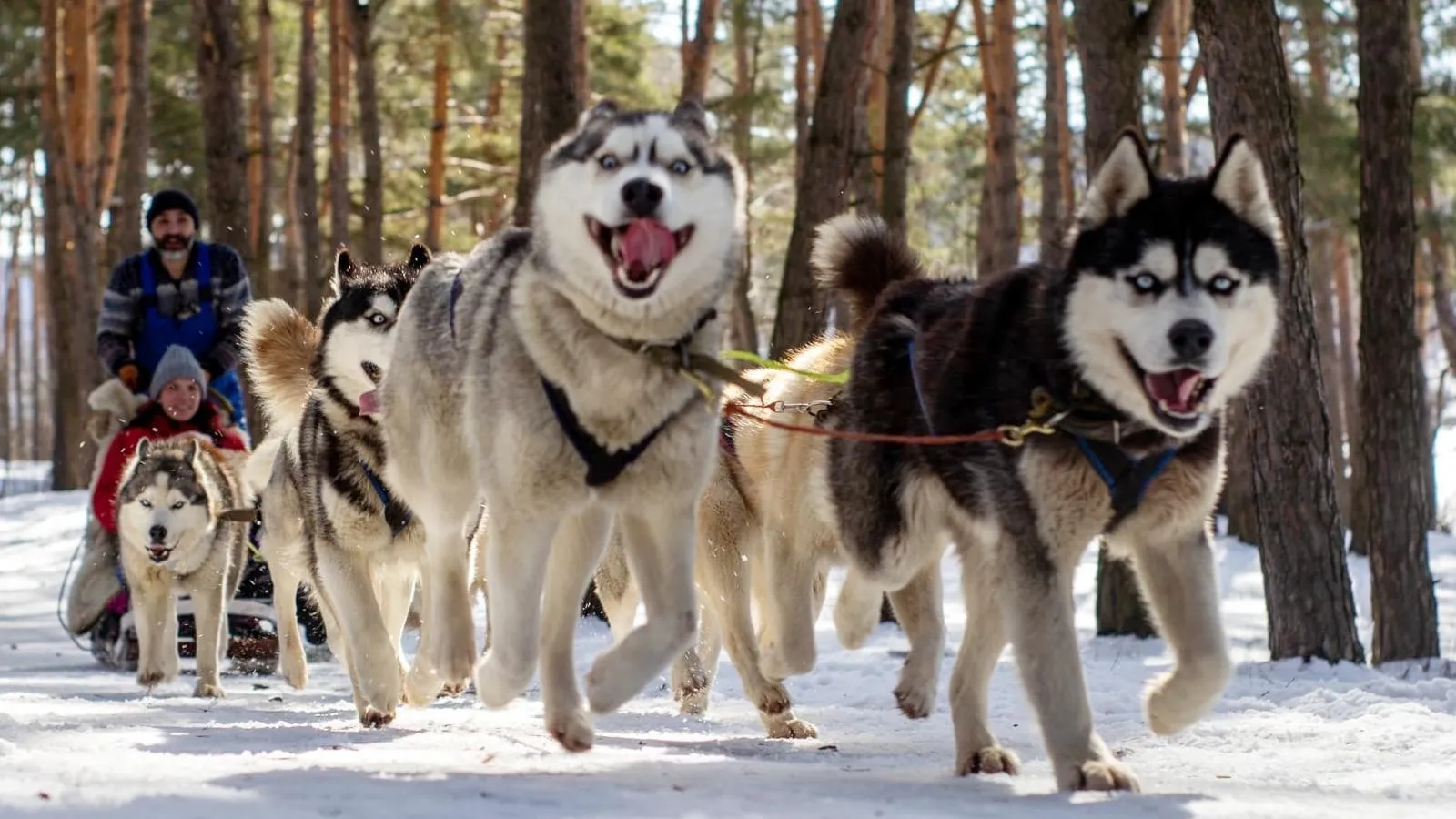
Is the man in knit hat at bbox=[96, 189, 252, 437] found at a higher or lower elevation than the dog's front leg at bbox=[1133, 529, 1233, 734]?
higher

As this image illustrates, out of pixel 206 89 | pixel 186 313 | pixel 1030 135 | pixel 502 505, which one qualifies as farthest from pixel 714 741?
pixel 1030 135

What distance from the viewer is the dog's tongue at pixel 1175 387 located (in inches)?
154

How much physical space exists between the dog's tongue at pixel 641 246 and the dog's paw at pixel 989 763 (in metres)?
1.50

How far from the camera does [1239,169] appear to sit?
4.05m

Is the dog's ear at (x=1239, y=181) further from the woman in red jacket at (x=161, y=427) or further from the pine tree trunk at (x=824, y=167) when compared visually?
the pine tree trunk at (x=824, y=167)

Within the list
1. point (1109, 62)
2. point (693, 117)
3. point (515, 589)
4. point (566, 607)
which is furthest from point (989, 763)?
point (1109, 62)

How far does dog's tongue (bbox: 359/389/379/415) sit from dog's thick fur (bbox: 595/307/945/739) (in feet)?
3.35

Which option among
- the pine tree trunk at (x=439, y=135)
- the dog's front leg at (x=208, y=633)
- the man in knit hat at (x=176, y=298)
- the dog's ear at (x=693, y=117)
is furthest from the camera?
the pine tree trunk at (x=439, y=135)

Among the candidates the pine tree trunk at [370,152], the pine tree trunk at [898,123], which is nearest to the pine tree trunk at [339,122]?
the pine tree trunk at [370,152]

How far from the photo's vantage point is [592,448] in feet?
13.4

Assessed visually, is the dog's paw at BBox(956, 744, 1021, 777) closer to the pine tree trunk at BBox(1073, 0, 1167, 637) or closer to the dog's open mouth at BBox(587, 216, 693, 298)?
the dog's open mouth at BBox(587, 216, 693, 298)

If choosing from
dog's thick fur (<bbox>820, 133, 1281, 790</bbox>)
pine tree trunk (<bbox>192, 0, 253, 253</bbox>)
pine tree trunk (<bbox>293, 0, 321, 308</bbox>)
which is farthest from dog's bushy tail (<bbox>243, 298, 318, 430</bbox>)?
pine tree trunk (<bbox>293, 0, 321, 308</bbox>)

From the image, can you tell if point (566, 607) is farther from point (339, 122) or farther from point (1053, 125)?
point (339, 122)

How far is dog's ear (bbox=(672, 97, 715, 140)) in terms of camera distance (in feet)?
13.9
